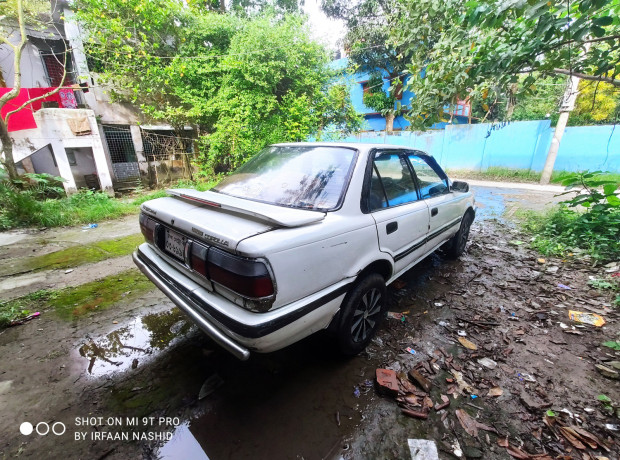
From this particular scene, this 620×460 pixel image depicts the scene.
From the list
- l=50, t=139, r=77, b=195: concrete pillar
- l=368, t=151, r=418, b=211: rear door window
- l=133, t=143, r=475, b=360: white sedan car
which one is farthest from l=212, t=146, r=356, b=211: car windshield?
l=50, t=139, r=77, b=195: concrete pillar

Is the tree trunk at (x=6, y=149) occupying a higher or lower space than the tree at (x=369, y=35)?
lower

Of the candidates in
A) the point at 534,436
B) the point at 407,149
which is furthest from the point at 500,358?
the point at 407,149

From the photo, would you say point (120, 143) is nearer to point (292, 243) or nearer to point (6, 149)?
point (6, 149)

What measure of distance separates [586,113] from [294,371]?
67.6 feet

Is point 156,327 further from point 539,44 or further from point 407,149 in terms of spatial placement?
point 539,44

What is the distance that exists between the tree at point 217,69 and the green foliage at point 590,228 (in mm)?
6388

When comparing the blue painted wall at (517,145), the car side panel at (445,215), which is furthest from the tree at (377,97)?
the car side panel at (445,215)

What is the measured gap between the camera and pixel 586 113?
47.3 ft

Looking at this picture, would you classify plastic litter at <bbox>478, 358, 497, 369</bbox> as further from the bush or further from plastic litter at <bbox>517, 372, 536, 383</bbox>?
the bush

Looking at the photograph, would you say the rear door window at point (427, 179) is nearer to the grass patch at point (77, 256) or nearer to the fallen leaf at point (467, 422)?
the fallen leaf at point (467, 422)

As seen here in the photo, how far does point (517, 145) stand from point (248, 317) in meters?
14.8

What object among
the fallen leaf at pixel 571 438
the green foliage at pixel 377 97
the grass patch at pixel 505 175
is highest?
the green foliage at pixel 377 97

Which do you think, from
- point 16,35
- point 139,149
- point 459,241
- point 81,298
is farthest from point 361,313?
point 16,35

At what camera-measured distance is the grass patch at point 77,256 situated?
12.5 feet
